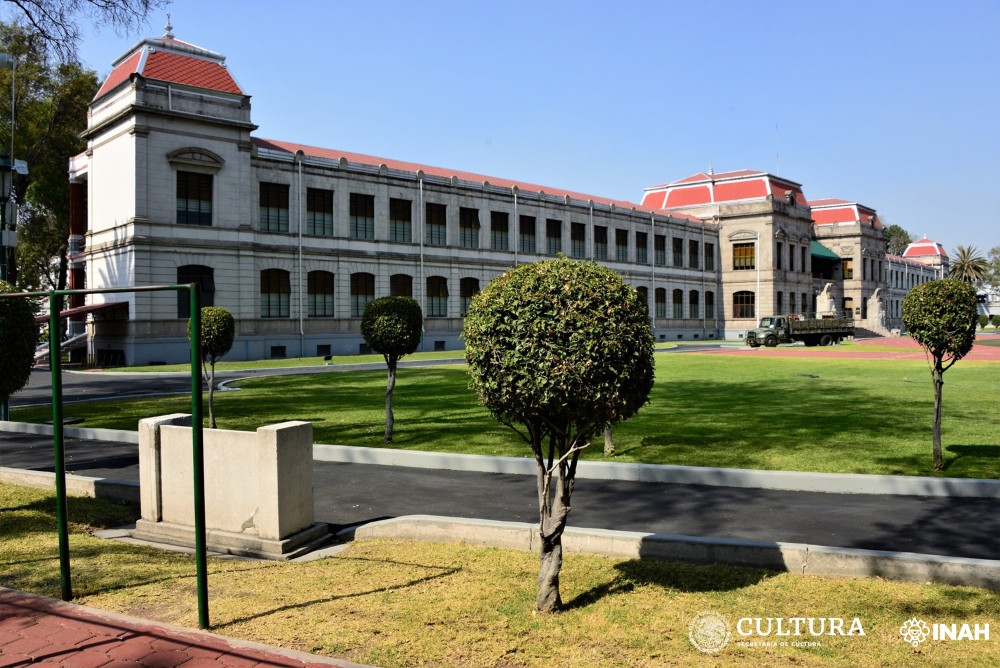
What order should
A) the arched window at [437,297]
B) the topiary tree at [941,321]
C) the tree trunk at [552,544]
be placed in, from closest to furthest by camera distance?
1. the tree trunk at [552,544]
2. the topiary tree at [941,321]
3. the arched window at [437,297]

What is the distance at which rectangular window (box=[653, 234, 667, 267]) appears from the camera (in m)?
65.2

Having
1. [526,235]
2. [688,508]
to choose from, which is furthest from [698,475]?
[526,235]

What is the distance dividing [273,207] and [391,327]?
28.6 meters

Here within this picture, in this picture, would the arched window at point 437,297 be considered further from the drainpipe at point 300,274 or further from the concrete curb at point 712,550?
the concrete curb at point 712,550

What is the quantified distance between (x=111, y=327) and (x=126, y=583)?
33443 mm

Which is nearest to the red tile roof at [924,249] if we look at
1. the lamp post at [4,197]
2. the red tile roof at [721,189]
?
the red tile roof at [721,189]

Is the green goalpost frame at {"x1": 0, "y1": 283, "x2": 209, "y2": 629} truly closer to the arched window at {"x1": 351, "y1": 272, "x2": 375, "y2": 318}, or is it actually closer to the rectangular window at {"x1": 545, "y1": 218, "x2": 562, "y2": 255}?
the arched window at {"x1": 351, "y1": 272, "x2": 375, "y2": 318}

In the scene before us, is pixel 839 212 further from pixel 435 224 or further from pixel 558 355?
pixel 558 355

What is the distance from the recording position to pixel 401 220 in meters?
45.7

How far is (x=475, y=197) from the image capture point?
49.5m

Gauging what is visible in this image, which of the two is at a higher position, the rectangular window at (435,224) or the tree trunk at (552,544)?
the rectangular window at (435,224)

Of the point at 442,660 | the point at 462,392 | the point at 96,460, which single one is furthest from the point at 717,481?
the point at 462,392

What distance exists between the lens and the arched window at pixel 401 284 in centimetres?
4519

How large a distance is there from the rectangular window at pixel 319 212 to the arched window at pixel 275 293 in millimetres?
3276
